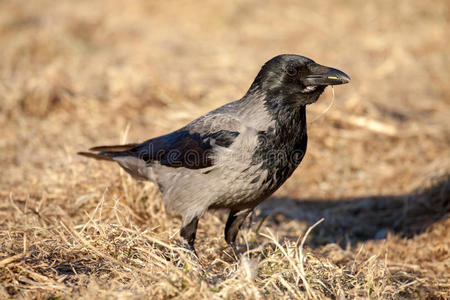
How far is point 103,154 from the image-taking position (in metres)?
4.22

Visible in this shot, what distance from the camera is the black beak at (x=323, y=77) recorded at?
3387 millimetres

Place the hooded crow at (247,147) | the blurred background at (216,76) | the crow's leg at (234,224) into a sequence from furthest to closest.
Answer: the blurred background at (216,76) → the crow's leg at (234,224) → the hooded crow at (247,147)

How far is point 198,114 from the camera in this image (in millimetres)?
6629

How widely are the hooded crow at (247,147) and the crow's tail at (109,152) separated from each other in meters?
0.57

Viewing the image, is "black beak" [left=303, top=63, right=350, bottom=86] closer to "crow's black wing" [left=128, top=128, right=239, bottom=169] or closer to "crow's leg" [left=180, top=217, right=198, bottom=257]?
"crow's black wing" [left=128, top=128, right=239, bottom=169]

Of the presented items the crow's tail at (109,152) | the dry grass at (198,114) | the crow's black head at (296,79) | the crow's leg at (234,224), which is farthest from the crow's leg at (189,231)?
the crow's black head at (296,79)

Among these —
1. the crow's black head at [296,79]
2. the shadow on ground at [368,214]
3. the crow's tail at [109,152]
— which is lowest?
the shadow on ground at [368,214]

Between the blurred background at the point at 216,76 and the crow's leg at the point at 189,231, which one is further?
the blurred background at the point at 216,76

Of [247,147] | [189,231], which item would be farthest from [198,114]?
[247,147]

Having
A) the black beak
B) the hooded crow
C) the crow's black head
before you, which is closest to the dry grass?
the hooded crow

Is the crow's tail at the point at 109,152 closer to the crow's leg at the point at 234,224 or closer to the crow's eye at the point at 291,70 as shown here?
the crow's leg at the point at 234,224

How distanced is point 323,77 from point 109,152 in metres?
2.02

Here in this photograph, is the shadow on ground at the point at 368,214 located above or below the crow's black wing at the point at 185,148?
below

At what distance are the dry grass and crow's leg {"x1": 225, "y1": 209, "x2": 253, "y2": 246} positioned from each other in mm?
127
